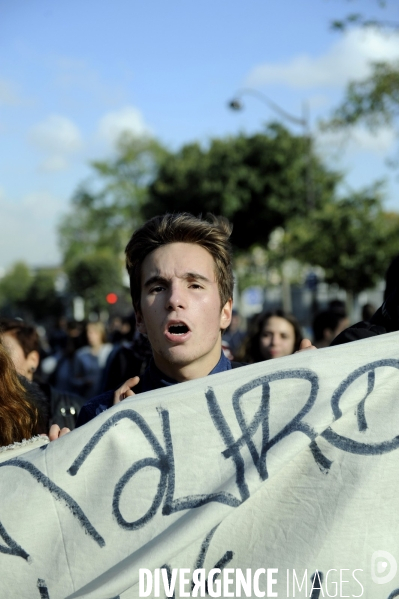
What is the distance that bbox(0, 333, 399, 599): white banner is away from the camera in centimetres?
207

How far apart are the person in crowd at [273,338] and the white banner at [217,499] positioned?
3660mm

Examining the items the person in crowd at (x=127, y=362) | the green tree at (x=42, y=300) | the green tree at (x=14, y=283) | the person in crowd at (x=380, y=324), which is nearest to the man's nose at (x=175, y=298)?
the person in crowd at (x=380, y=324)

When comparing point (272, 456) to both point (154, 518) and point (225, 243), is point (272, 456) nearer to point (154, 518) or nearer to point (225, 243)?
point (154, 518)

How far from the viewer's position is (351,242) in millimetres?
22719

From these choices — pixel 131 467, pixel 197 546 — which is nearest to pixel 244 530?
pixel 197 546

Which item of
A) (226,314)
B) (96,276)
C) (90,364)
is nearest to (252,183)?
(96,276)

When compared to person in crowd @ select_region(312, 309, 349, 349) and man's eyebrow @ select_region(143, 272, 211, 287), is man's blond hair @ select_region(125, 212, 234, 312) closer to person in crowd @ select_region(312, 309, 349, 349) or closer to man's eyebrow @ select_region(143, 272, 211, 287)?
man's eyebrow @ select_region(143, 272, 211, 287)

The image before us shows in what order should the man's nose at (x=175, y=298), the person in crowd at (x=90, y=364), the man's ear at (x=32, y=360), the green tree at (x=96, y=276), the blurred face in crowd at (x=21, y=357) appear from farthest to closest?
the green tree at (x=96, y=276) < the person in crowd at (x=90, y=364) < the man's ear at (x=32, y=360) < the blurred face in crowd at (x=21, y=357) < the man's nose at (x=175, y=298)

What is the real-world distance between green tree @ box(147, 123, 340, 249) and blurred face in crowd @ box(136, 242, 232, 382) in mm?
38663

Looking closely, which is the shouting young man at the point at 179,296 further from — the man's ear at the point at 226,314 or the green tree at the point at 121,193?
the green tree at the point at 121,193

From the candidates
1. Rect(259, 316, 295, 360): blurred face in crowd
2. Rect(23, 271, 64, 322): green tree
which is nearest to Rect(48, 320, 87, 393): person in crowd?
Rect(259, 316, 295, 360): blurred face in crowd

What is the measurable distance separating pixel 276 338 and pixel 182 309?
11.6 feet

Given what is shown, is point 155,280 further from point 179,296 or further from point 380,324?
point 380,324

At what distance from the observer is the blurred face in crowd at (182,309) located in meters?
2.48
